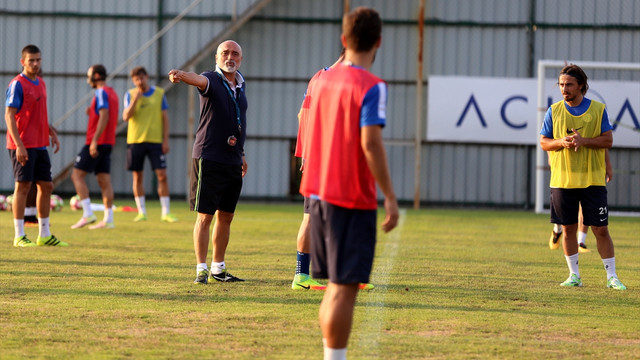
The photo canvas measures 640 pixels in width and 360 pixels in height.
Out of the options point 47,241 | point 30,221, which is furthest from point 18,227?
point 30,221

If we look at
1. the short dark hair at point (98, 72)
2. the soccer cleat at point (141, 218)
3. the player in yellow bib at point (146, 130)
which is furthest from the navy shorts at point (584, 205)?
the soccer cleat at point (141, 218)

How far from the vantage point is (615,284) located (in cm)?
859

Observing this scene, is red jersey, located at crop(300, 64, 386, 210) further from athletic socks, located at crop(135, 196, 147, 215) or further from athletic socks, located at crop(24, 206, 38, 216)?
athletic socks, located at crop(135, 196, 147, 215)

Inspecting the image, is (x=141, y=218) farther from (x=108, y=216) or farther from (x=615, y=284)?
(x=615, y=284)

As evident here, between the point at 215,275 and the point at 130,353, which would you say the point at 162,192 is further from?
the point at 130,353

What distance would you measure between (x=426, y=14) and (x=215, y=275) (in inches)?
560

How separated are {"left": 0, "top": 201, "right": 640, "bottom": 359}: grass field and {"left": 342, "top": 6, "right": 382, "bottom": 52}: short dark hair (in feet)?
5.97

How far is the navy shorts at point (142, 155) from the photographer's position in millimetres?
15094

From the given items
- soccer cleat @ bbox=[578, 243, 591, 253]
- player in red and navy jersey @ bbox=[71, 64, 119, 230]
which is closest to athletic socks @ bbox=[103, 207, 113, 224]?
player in red and navy jersey @ bbox=[71, 64, 119, 230]

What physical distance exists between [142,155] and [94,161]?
112 centimetres

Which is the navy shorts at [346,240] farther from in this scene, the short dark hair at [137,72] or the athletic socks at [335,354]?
the short dark hair at [137,72]

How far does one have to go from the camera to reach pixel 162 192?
611 inches

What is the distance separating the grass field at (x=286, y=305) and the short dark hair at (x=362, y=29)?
1.82 m

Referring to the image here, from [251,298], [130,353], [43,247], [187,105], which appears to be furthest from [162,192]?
[130,353]
